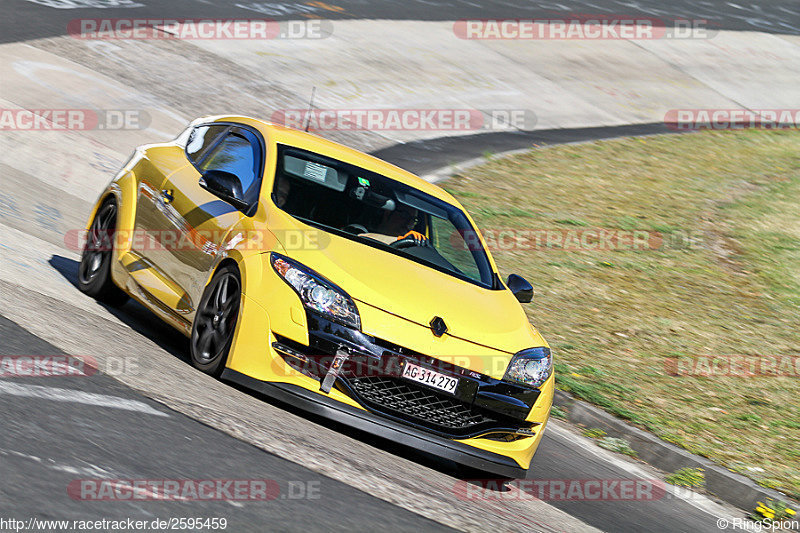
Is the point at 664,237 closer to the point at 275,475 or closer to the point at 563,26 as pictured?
the point at 275,475

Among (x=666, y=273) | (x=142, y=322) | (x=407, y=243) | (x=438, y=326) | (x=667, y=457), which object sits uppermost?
(x=407, y=243)

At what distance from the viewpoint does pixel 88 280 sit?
327 inches

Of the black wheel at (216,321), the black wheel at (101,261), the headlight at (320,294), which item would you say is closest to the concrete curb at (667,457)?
the headlight at (320,294)

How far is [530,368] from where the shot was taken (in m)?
6.47

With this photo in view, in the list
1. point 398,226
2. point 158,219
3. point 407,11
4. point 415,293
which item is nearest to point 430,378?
point 415,293

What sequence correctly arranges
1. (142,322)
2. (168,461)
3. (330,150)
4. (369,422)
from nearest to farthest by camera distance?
(168,461)
(369,422)
(330,150)
(142,322)

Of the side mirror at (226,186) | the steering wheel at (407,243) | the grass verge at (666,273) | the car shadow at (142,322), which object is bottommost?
the grass verge at (666,273)

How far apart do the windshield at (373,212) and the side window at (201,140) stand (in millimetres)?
807

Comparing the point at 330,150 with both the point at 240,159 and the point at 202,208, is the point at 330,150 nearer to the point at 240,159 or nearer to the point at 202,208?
the point at 240,159

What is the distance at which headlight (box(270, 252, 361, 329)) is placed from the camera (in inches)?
239

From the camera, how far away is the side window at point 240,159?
719cm

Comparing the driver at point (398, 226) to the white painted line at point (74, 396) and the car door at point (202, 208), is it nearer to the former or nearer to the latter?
the car door at point (202, 208)

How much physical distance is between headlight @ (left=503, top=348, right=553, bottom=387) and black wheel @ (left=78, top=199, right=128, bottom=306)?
10.9 ft

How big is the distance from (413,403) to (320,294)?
32.1 inches
